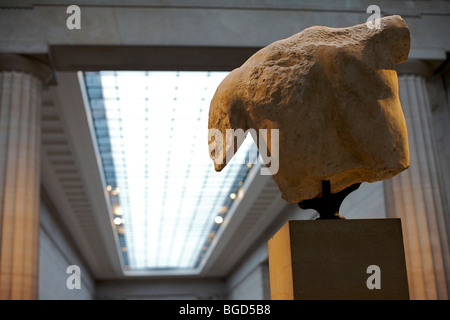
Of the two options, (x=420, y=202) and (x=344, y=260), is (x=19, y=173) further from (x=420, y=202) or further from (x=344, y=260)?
(x=344, y=260)

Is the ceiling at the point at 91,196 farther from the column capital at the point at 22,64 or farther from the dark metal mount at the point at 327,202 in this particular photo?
the dark metal mount at the point at 327,202

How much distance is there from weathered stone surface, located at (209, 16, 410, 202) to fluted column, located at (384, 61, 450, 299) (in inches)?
291

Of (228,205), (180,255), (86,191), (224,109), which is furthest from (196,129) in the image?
(180,255)

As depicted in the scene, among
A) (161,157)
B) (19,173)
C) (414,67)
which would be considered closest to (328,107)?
(19,173)

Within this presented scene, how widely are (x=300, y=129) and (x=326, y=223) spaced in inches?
31.5

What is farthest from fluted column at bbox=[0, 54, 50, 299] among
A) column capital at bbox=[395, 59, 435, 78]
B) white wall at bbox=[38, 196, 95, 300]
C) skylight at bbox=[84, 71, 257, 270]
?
white wall at bbox=[38, 196, 95, 300]

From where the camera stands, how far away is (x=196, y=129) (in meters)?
20.8

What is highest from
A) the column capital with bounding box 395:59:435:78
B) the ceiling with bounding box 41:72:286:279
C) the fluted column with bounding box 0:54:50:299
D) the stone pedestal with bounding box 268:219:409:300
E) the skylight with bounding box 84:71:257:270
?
the skylight with bounding box 84:71:257:270

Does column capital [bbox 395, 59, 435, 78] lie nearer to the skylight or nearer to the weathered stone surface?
the skylight

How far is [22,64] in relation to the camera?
11969 mm

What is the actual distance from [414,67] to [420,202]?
3150 mm

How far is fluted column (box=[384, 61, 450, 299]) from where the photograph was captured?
1138 cm
